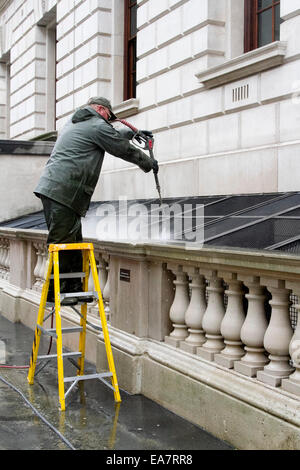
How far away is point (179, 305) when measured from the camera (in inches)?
202

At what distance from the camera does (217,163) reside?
9.15 meters

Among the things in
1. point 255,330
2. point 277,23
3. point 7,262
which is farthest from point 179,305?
point 7,262

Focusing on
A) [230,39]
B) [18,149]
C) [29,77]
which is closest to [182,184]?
[230,39]

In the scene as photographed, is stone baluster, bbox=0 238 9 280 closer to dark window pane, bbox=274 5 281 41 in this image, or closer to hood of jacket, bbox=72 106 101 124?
hood of jacket, bbox=72 106 101 124

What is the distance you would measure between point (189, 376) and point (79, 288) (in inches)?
63.2

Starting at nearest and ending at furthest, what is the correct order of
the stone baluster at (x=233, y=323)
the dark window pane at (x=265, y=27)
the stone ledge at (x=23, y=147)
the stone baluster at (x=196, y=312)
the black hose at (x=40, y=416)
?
1. the black hose at (x=40, y=416)
2. the stone baluster at (x=233, y=323)
3. the stone baluster at (x=196, y=312)
4. the dark window pane at (x=265, y=27)
5. the stone ledge at (x=23, y=147)

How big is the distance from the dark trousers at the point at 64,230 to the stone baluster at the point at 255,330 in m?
1.87

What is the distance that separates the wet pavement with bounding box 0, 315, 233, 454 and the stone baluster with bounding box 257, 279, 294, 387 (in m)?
0.58

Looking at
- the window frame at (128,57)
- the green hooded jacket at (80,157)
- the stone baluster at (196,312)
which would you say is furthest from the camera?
the window frame at (128,57)

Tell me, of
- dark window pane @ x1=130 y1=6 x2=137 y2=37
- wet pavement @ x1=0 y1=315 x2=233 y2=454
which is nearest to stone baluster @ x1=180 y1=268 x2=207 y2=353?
wet pavement @ x1=0 y1=315 x2=233 y2=454

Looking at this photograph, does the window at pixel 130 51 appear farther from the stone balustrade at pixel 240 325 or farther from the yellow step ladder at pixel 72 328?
the stone balustrade at pixel 240 325

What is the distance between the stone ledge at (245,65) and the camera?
7.89 metres

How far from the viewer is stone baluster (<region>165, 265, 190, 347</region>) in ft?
16.8

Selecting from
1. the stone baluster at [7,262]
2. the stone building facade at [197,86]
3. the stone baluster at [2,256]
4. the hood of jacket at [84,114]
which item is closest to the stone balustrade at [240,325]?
the hood of jacket at [84,114]
